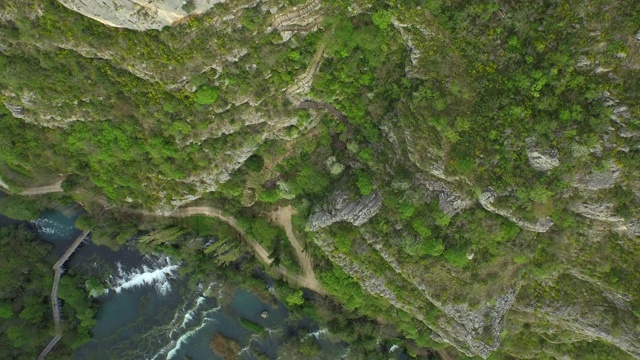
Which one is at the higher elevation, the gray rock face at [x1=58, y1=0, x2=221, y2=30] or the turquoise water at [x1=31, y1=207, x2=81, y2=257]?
the gray rock face at [x1=58, y1=0, x2=221, y2=30]

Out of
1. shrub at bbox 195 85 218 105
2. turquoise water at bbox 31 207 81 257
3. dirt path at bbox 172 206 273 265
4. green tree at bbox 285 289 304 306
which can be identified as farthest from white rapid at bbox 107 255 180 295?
shrub at bbox 195 85 218 105

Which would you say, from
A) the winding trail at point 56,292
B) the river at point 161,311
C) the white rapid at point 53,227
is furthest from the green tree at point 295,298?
the white rapid at point 53,227

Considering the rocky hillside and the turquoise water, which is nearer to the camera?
the rocky hillside

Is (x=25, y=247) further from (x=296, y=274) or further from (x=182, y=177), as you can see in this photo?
(x=296, y=274)

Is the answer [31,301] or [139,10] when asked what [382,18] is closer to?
[139,10]

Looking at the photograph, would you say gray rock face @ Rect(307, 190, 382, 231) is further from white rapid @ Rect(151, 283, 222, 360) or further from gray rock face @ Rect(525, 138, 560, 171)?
white rapid @ Rect(151, 283, 222, 360)

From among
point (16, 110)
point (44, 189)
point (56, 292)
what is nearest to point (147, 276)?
point (56, 292)

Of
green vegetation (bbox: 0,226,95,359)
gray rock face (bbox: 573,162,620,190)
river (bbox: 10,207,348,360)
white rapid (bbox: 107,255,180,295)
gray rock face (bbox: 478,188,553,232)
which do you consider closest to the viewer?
gray rock face (bbox: 573,162,620,190)
